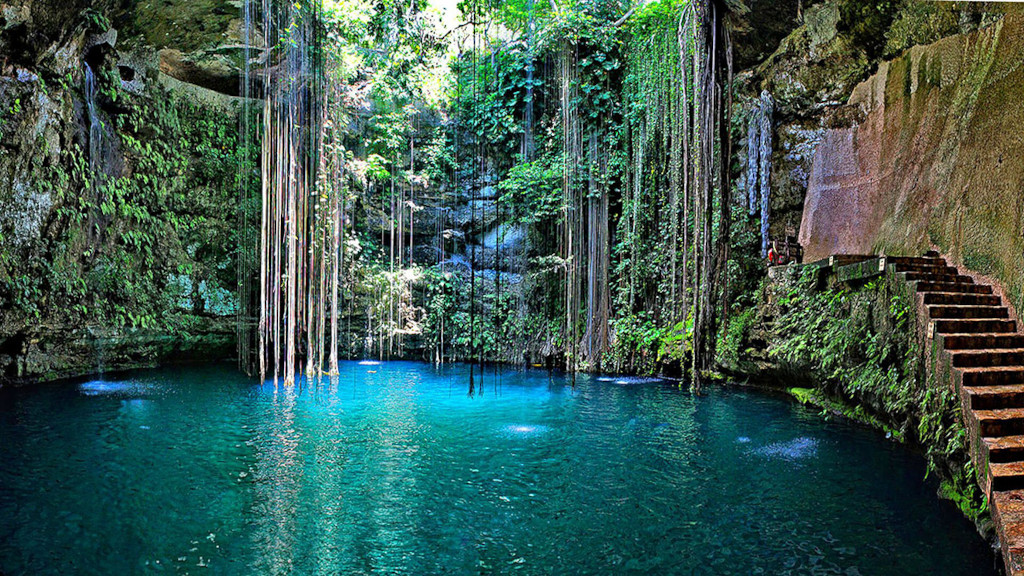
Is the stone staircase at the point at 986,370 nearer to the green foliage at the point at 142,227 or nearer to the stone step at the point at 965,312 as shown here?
the stone step at the point at 965,312

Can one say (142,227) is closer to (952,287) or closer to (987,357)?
(952,287)

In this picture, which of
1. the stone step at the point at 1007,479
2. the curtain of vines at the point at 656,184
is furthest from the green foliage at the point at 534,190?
the stone step at the point at 1007,479

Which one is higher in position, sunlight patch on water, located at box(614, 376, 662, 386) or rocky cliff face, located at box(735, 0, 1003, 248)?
rocky cliff face, located at box(735, 0, 1003, 248)

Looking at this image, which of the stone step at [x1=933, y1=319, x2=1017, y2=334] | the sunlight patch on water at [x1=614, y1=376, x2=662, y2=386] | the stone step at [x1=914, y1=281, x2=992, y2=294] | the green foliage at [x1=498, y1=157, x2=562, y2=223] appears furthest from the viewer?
the green foliage at [x1=498, y1=157, x2=562, y2=223]

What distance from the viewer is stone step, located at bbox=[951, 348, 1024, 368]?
4.06m

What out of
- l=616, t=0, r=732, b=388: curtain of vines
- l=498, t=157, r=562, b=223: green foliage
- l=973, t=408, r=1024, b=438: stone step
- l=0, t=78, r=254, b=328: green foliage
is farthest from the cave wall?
l=0, t=78, r=254, b=328: green foliage

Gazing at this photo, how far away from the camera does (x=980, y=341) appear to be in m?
4.32

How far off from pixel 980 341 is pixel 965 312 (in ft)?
1.40

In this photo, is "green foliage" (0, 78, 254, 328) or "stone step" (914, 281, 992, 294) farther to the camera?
"green foliage" (0, 78, 254, 328)

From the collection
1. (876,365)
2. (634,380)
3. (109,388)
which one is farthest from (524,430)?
(109,388)

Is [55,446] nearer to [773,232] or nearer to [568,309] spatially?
[568,309]

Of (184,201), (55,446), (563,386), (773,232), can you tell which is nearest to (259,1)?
(184,201)

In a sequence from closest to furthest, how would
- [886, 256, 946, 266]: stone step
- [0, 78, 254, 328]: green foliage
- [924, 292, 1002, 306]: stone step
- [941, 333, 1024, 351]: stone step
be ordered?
[941, 333, 1024, 351]: stone step → [924, 292, 1002, 306]: stone step → [886, 256, 946, 266]: stone step → [0, 78, 254, 328]: green foliage

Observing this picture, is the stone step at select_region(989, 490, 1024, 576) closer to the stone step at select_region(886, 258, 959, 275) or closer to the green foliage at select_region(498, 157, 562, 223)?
the stone step at select_region(886, 258, 959, 275)
